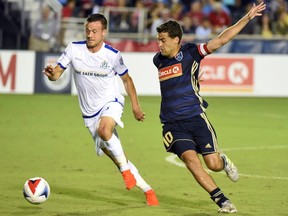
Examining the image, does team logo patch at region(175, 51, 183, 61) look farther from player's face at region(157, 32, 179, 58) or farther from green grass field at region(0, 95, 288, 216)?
green grass field at region(0, 95, 288, 216)

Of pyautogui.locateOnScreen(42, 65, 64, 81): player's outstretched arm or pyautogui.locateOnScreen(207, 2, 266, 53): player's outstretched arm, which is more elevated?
pyautogui.locateOnScreen(207, 2, 266, 53): player's outstretched arm

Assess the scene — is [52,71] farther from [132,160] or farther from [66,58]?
[132,160]

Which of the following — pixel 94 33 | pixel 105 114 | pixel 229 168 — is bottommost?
pixel 229 168

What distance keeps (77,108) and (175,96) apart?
1242 cm

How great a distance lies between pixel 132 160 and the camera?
1409 cm

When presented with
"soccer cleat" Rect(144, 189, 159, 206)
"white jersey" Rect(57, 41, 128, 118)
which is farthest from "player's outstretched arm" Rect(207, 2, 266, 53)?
"soccer cleat" Rect(144, 189, 159, 206)

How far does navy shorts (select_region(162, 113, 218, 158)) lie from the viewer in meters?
9.79

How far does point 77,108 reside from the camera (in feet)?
72.6

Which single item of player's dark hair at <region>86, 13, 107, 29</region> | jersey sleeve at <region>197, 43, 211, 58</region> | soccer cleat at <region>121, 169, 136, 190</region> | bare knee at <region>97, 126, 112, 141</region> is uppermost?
player's dark hair at <region>86, 13, 107, 29</region>

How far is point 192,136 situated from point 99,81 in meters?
1.33

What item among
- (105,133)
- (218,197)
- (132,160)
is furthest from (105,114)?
(132,160)

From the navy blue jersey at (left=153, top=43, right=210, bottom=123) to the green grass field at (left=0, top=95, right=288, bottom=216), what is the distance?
1.06 metres

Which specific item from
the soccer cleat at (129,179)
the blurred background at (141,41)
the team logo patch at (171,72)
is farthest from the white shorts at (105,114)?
the blurred background at (141,41)

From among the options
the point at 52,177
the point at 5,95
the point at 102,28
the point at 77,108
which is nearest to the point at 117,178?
the point at 52,177
